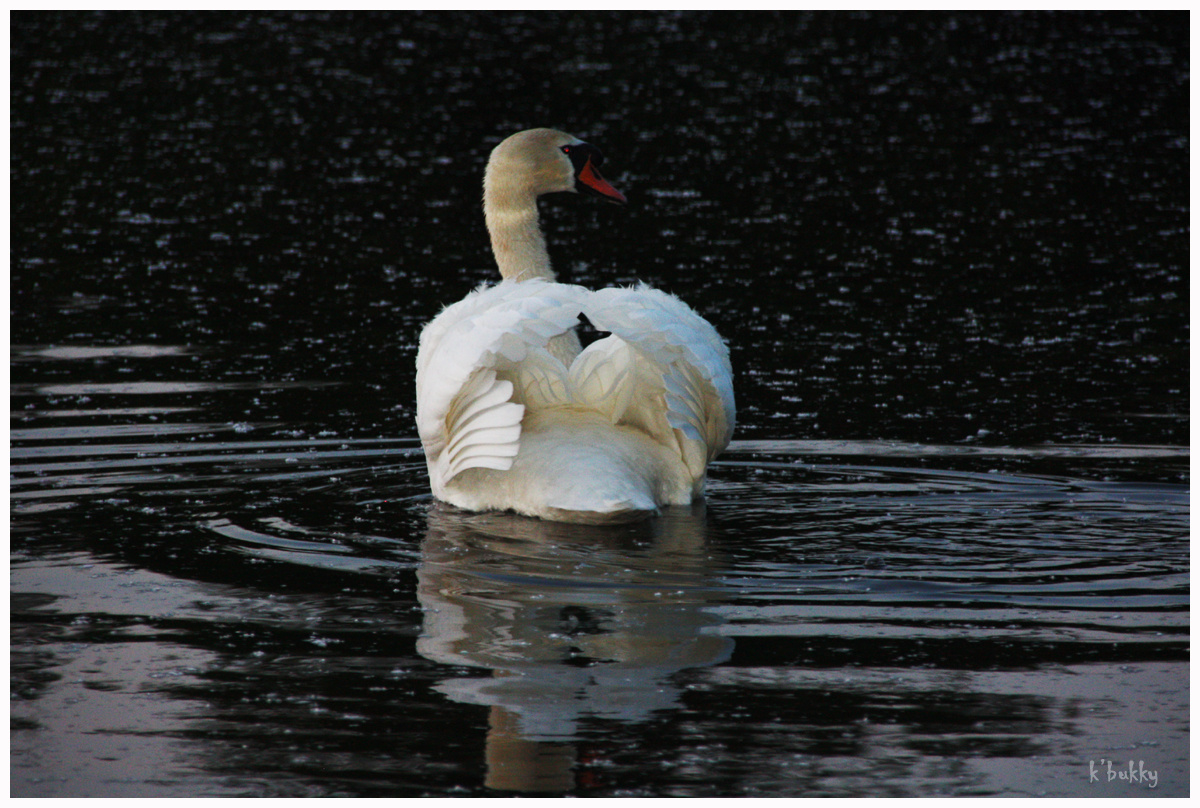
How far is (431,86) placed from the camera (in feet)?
90.5

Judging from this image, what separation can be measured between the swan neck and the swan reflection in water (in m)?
1.72

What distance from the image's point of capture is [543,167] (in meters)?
9.12

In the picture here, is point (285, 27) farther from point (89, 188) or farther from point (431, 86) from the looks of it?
point (89, 188)

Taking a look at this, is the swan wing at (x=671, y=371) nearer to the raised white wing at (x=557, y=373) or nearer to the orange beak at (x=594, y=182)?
the raised white wing at (x=557, y=373)

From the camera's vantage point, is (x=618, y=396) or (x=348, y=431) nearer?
(x=618, y=396)

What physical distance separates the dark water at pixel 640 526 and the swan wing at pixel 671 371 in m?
0.44

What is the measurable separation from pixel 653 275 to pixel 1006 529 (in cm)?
750

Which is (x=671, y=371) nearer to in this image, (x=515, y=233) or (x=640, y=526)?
(x=640, y=526)

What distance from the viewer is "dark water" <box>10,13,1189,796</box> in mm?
4941

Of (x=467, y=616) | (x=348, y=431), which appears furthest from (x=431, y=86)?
(x=467, y=616)
